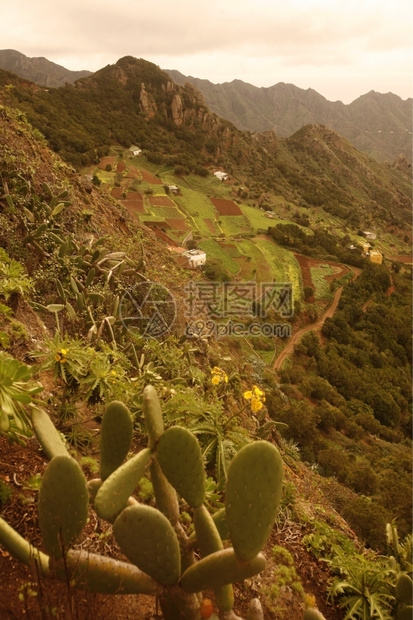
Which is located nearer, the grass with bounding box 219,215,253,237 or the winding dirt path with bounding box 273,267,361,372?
the winding dirt path with bounding box 273,267,361,372

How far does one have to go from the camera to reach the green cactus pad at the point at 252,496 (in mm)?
1545

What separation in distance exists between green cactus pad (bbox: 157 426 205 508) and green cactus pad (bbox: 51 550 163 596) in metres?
0.36

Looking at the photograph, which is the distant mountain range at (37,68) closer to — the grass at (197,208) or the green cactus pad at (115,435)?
the grass at (197,208)

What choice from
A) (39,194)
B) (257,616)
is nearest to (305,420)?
(39,194)

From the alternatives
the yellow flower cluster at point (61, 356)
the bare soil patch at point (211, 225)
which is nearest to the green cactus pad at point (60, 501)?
the yellow flower cluster at point (61, 356)

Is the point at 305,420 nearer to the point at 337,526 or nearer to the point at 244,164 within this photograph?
the point at 337,526

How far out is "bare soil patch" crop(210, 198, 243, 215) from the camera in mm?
40338

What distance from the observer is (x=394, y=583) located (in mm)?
2590

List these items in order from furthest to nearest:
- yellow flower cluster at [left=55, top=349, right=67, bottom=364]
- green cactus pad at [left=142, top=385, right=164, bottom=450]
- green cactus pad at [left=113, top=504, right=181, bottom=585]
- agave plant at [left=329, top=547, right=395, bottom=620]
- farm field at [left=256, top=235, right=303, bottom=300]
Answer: farm field at [left=256, top=235, right=303, bottom=300] < yellow flower cluster at [left=55, top=349, right=67, bottom=364] < agave plant at [left=329, top=547, right=395, bottom=620] < green cactus pad at [left=142, top=385, right=164, bottom=450] < green cactus pad at [left=113, top=504, right=181, bottom=585]

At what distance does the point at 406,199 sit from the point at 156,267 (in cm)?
8826

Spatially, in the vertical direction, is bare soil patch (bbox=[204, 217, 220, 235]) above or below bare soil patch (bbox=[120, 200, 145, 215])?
below

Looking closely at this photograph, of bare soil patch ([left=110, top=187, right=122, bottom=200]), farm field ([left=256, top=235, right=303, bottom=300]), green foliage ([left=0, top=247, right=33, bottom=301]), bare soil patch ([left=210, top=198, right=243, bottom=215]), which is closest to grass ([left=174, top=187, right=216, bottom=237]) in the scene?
bare soil patch ([left=210, top=198, right=243, bottom=215])

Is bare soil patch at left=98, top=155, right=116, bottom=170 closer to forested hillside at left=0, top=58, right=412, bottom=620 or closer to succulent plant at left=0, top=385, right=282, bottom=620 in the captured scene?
forested hillside at left=0, top=58, right=412, bottom=620

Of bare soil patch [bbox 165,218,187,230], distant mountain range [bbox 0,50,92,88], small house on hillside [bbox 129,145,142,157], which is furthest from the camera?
distant mountain range [bbox 0,50,92,88]
